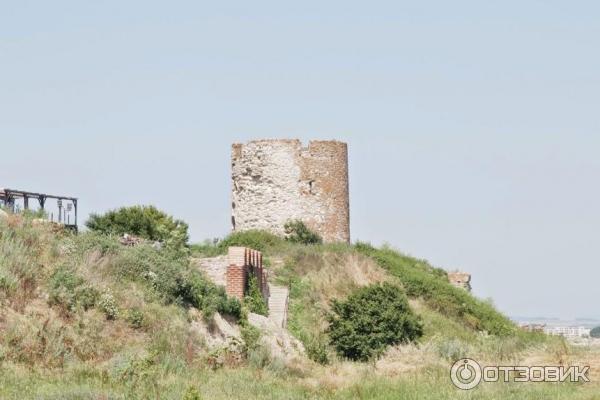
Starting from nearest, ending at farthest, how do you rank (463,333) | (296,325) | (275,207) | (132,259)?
(132,259) → (296,325) → (463,333) → (275,207)

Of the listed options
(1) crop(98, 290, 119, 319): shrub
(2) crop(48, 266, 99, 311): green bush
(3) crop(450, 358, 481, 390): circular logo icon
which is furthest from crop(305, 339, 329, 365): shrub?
(2) crop(48, 266, 99, 311): green bush

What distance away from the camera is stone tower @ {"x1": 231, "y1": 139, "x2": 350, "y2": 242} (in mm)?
49594

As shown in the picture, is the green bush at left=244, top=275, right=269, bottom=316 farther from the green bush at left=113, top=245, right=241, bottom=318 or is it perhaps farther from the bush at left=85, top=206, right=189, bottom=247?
the bush at left=85, top=206, right=189, bottom=247

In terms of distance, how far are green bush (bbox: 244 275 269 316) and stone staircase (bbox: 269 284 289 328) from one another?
15.3 inches

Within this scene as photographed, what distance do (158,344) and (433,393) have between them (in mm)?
7269

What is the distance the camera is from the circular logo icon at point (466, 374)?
21.8 metres

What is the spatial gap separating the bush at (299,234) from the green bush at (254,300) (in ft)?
42.2

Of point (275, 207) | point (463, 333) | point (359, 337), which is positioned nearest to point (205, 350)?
point (359, 337)

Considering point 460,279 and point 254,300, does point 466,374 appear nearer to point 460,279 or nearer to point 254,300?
point 254,300

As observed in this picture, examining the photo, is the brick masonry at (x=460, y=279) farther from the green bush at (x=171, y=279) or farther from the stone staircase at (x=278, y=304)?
the green bush at (x=171, y=279)

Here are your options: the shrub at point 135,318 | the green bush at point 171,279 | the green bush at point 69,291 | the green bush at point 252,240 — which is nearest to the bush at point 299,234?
the green bush at point 252,240

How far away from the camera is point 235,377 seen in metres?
22.6

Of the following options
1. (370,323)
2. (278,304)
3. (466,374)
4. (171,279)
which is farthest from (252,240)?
(466,374)

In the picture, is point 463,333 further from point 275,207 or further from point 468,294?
point 275,207
